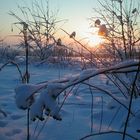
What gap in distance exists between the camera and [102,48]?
14.7 feet

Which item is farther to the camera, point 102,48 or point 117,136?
point 102,48

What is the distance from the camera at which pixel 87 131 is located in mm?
1657

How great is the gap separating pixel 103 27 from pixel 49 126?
784 mm

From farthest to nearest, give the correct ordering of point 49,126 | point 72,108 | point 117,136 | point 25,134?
1. point 72,108
2. point 49,126
3. point 25,134
4. point 117,136

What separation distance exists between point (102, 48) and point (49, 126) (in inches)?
112

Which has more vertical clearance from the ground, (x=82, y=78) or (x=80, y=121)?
(x=82, y=78)

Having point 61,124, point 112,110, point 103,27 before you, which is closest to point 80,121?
point 61,124

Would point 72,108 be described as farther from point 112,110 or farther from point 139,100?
point 139,100

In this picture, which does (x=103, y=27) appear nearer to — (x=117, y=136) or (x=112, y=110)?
(x=112, y=110)

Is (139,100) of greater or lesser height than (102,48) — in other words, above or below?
below

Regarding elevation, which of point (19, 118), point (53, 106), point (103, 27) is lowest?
point (19, 118)


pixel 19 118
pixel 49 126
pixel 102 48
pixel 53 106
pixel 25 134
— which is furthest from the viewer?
pixel 102 48

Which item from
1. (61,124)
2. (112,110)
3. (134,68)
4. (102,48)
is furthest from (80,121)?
(102,48)

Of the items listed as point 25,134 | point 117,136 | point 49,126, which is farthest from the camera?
point 49,126
